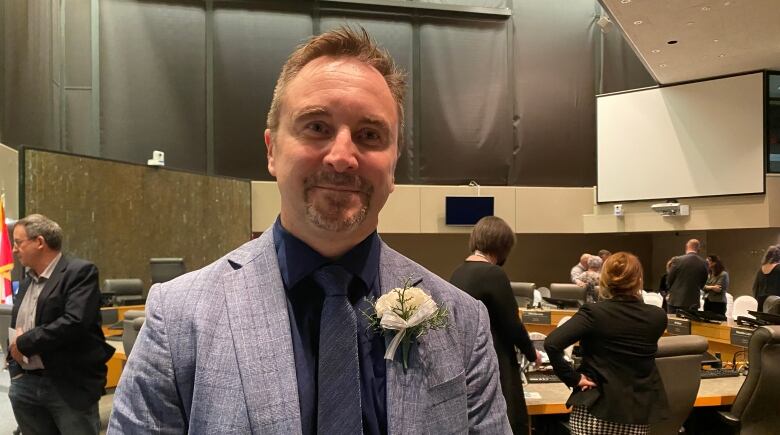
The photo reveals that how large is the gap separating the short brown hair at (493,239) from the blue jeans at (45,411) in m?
2.30

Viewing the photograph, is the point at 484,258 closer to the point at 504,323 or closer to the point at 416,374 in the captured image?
the point at 504,323

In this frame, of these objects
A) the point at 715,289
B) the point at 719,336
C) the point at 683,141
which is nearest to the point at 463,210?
the point at 683,141

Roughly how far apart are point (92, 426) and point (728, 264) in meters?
10.5

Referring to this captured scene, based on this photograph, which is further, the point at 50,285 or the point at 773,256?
the point at 773,256

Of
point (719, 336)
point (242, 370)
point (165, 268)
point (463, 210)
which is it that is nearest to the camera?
point (242, 370)

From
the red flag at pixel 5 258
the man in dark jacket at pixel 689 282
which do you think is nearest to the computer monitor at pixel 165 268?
the red flag at pixel 5 258

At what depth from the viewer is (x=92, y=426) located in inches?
122

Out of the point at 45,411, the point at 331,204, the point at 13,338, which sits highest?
the point at 331,204

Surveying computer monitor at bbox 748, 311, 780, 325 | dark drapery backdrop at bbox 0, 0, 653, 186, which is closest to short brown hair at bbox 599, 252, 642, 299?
computer monitor at bbox 748, 311, 780, 325

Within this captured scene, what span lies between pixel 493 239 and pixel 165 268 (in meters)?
5.03

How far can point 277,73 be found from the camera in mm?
9797

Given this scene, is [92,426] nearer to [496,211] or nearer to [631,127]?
[496,211]

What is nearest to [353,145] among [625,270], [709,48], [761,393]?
[625,270]

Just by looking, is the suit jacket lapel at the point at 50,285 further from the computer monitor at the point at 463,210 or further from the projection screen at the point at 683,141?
the projection screen at the point at 683,141
